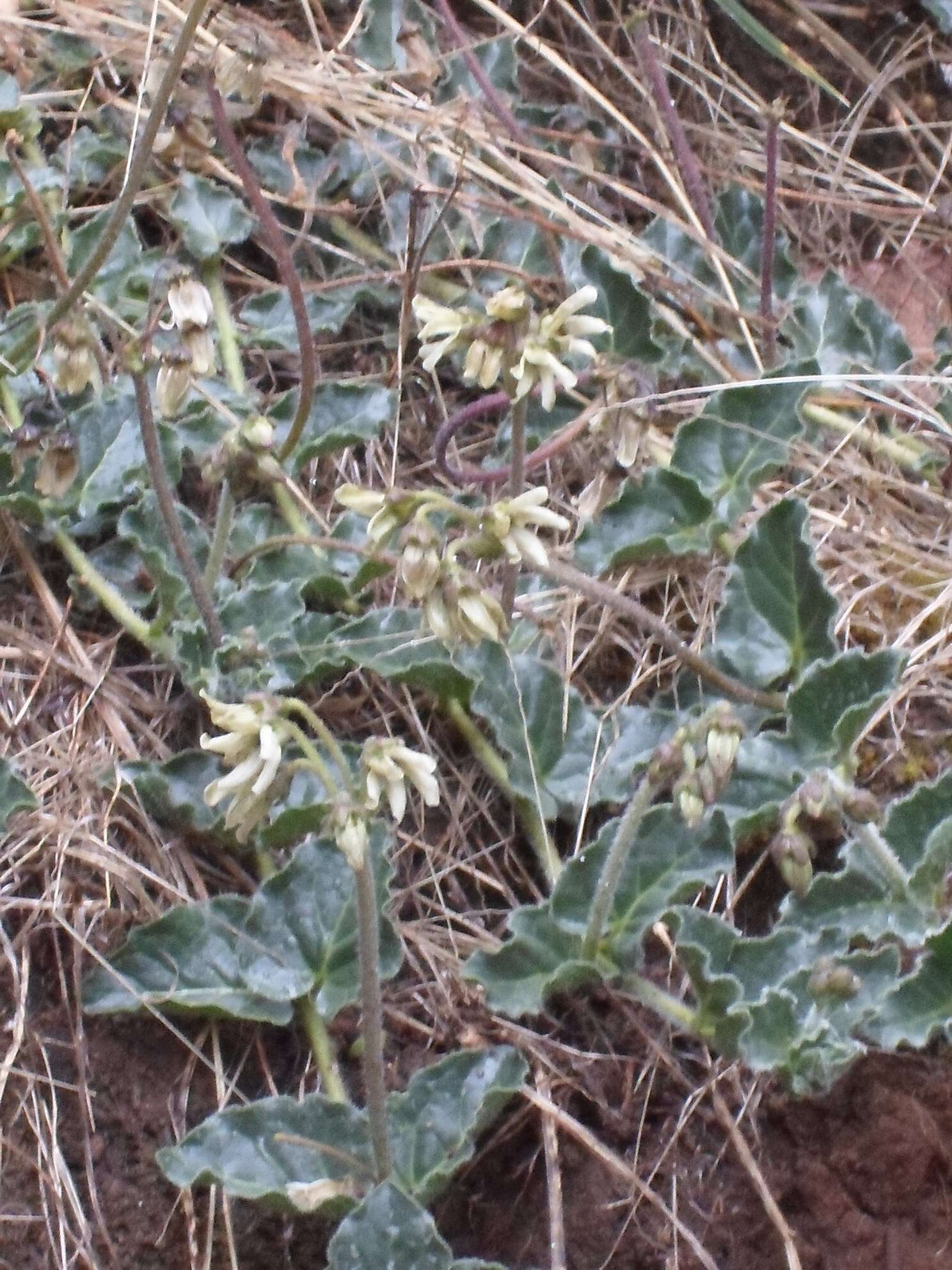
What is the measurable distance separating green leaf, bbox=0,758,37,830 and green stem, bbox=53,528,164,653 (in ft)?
0.92

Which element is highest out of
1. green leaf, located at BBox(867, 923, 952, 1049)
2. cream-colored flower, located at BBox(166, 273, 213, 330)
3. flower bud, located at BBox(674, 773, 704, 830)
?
cream-colored flower, located at BBox(166, 273, 213, 330)

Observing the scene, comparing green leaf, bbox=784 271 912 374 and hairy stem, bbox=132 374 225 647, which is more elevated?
green leaf, bbox=784 271 912 374

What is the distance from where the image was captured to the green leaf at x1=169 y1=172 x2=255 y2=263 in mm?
2279

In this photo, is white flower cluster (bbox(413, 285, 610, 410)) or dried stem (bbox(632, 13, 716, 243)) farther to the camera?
dried stem (bbox(632, 13, 716, 243))

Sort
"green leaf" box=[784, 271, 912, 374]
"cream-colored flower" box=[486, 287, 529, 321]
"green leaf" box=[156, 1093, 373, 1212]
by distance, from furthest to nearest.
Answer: "green leaf" box=[784, 271, 912, 374]
"cream-colored flower" box=[486, 287, 529, 321]
"green leaf" box=[156, 1093, 373, 1212]

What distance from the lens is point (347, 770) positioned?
4.63 feet

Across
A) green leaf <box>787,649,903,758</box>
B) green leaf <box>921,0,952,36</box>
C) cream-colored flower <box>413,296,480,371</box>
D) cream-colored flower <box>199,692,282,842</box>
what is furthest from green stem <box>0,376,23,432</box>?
green leaf <box>921,0,952,36</box>

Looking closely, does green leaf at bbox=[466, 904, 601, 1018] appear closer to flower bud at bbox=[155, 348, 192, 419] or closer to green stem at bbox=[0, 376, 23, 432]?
flower bud at bbox=[155, 348, 192, 419]

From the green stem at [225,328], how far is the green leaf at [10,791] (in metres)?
0.74

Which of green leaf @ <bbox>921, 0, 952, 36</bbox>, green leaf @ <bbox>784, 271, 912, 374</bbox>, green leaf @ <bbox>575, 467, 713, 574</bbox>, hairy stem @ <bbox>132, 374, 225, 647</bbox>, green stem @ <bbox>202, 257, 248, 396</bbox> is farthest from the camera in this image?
green leaf @ <bbox>921, 0, 952, 36</bbox>

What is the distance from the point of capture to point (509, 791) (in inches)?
72.7

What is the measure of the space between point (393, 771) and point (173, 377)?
0.65 meters

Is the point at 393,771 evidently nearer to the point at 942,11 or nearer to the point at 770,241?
the point at 770,241

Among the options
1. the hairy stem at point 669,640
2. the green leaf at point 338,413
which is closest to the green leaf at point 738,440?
the hairy stem at point 669,640
